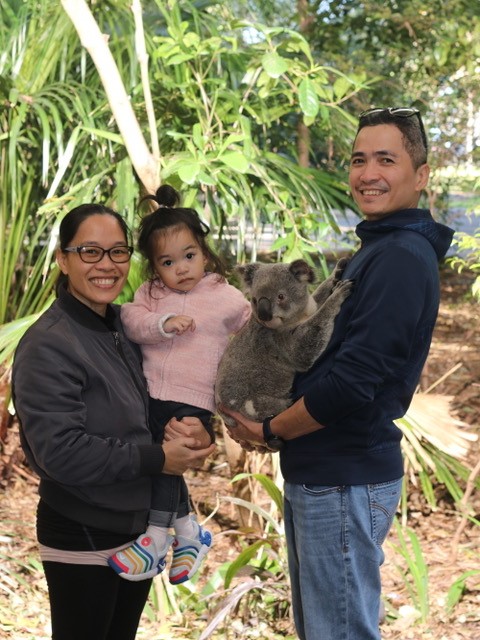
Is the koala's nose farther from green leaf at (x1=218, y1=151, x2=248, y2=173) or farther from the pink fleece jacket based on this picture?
green leaf at (x1=218, y1=151, x2=248, y2=173)

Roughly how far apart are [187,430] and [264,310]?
15.7 inches

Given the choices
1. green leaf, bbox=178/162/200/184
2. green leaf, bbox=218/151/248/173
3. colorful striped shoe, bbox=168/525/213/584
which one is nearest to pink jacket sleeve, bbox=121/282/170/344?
colorful striped shoe, bbox=168/525/213/584

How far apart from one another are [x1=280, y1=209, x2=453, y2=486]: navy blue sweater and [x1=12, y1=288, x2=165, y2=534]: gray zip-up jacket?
410 mm

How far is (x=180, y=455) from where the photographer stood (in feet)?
7.42

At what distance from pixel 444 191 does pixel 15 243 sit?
4.19 m

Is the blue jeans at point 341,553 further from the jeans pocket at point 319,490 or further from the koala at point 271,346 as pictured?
the koala at point 271,346

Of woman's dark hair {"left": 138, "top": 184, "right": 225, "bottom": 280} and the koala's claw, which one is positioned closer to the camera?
the koala's claw

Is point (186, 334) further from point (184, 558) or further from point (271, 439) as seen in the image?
point (184, 558)

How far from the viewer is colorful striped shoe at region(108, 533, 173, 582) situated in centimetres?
219

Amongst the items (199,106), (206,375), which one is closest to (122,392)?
(206,375)

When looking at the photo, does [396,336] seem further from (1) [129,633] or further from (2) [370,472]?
(1) [129,633]

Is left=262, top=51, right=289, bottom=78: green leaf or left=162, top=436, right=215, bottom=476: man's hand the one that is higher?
left=262, top=51, right=289, bottom=78: green leaf

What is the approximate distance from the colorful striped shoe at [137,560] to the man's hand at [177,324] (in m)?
0.56

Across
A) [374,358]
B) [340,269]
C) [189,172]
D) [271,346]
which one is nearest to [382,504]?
[374,358]
